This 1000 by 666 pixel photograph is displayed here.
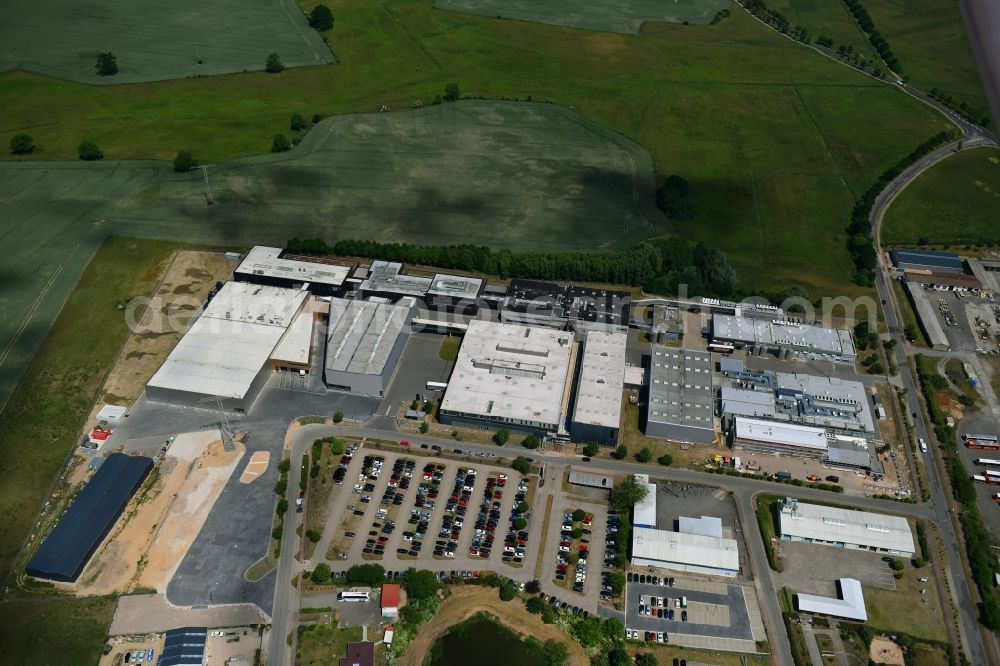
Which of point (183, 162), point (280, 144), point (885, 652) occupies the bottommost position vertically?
point (885, 652)

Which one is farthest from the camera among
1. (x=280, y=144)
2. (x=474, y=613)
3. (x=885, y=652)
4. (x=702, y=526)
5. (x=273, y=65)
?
(x=273, y=65)

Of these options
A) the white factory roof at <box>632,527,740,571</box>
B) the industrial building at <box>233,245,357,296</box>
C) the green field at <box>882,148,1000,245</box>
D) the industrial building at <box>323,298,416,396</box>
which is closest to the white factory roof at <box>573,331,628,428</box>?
the white factory roof at <box>632,527,740,571</box>

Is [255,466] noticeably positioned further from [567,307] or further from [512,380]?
[567,307]

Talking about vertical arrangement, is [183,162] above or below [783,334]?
above

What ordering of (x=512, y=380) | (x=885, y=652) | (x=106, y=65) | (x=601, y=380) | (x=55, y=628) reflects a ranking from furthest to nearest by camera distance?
(x=106, y=65), (x=512, y=380), (x=601, y=380), (x=55, y=628), (x=885, y=652)

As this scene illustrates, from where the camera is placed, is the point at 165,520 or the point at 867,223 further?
the point at 867,223

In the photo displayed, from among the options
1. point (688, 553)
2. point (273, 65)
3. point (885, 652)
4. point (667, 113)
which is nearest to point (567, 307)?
point (688, 553)

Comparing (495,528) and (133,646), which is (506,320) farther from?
(133,646)

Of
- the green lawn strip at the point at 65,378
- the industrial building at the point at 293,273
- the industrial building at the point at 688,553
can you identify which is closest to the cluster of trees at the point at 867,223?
the industrial building at the point at 688,553
